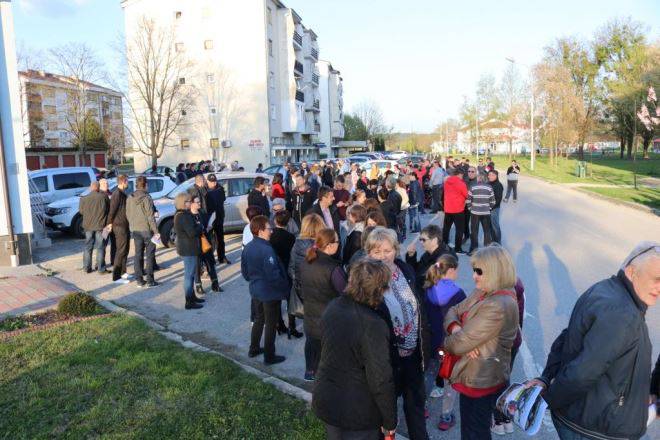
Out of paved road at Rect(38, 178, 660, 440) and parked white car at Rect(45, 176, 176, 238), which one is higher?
parked white car at Rect(45, 176, 176, 238)

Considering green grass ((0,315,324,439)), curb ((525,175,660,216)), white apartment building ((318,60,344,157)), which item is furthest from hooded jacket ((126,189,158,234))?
white apartment building ((318,60,344,157))

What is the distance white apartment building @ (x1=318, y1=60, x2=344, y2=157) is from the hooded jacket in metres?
68.3

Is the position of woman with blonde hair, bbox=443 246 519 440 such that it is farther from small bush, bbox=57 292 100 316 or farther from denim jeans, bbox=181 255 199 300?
small bush, bbox=57 292 100 316

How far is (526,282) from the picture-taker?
921 centimetres

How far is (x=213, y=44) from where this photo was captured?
45.7m

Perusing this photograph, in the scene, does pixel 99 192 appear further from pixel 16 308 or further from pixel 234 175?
pixel 234 175

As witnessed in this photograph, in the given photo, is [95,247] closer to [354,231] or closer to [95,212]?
[95,212]

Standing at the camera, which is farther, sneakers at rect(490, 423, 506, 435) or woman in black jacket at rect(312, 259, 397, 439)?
sneakers at rect(490, 423, 506, 435)

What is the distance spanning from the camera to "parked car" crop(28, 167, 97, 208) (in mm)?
17266

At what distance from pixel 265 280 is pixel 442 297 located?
7.32ft

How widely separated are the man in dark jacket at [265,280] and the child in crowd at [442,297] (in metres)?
1.98

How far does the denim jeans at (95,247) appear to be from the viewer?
1065cm

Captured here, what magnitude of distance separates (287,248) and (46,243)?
1018 centimetres

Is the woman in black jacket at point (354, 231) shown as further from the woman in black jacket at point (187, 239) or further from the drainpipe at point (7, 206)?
the drainpipe at point (7, 206)
